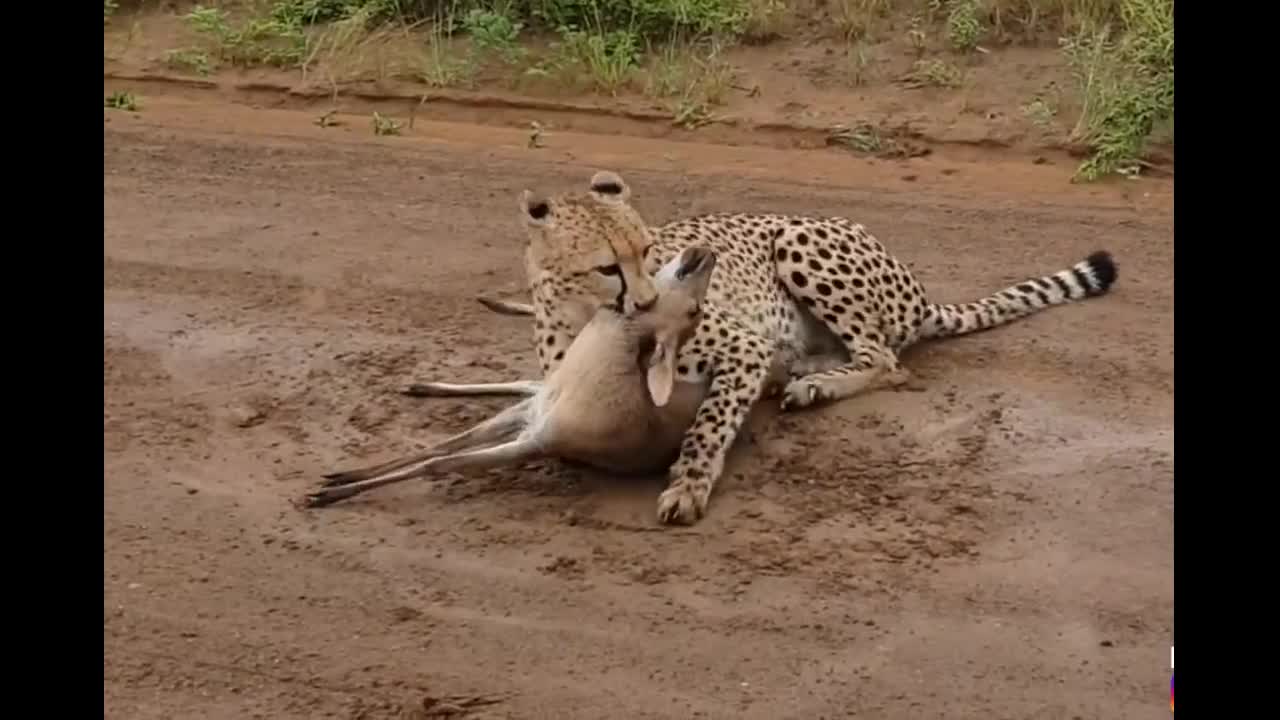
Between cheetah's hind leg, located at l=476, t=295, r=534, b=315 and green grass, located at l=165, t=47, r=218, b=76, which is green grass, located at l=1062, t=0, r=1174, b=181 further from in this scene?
green grass, located at l=165, t=47, r=218, b=76

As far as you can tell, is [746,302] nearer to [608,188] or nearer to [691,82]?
[608,188]

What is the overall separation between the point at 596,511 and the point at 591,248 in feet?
2.34

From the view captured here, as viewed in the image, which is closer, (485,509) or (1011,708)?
(1011,708)

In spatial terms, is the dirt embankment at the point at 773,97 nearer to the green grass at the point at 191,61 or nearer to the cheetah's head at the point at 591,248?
the green grass at the point at 191,61

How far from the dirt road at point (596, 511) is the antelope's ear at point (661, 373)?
307 mm

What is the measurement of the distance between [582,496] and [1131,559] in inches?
55.2

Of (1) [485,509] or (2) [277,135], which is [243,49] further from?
(1) [485,509]

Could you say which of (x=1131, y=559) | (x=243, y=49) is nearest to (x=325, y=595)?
(x=1131, y=559)

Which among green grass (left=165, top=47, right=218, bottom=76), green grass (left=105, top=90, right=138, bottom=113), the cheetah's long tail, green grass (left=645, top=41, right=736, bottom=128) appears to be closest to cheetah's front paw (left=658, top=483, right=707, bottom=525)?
the cheetah's long tail

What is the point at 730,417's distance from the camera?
5199mm

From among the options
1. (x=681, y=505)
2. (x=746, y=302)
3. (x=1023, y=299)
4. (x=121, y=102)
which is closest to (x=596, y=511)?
(x=681, y=505)

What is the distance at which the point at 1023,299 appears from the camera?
6.25 meters

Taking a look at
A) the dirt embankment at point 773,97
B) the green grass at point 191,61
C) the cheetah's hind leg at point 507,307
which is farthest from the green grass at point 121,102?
the cheetah's hind leg at point 507,307
